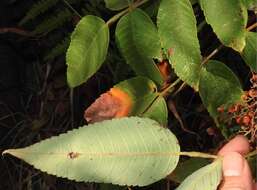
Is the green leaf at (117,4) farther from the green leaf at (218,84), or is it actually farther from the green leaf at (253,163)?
the green leaf at (253,163)

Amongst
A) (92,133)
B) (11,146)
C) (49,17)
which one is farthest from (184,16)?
(11,146)

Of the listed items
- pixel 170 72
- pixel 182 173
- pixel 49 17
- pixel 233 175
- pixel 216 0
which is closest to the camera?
pixel 233 175

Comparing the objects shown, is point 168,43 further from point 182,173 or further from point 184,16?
point 182,173

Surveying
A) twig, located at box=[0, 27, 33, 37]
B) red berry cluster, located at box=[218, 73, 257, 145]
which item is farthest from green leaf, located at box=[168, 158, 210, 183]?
twig, located at box=[0, 27, 33, 37]

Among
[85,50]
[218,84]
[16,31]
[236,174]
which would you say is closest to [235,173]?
[236,174]

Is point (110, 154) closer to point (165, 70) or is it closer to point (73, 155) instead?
point (73, 155)

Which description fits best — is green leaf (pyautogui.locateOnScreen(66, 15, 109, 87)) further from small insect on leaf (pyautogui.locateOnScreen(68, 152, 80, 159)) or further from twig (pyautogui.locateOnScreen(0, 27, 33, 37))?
twig (pyautogui.locateOnScreen(0, 27, 33, 37))
